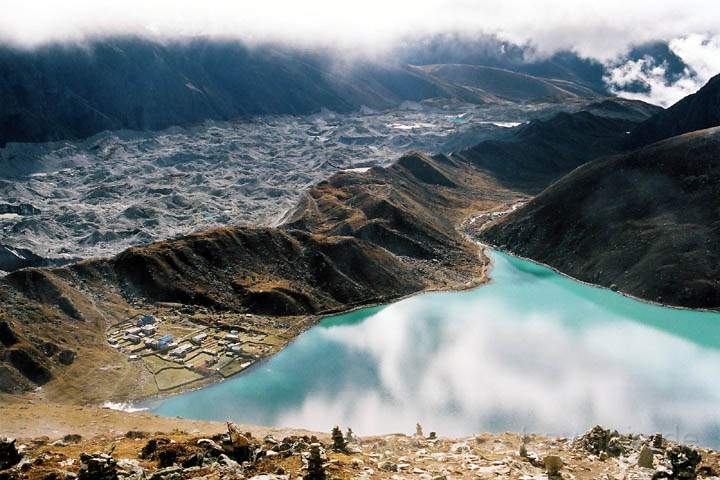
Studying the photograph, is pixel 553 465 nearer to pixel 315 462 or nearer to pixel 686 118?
pixel 315 462

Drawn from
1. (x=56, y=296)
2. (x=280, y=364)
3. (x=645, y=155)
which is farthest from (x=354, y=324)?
(x=645, y=155)

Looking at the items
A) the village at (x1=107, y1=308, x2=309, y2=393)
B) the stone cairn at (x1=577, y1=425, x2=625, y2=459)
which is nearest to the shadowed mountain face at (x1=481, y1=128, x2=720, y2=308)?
the village at (x1=107, y1=308, x2=309, y2=393)

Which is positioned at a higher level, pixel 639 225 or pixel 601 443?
pixel 639 225

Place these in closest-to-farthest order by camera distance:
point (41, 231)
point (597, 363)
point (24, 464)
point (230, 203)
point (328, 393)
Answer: point (24, 464)
point (328, 393)
point (597, 363)
point (41, 231)
point (230, 203)

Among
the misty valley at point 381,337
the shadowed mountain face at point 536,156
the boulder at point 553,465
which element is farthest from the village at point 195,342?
the shadowed mountain face at point 536,156

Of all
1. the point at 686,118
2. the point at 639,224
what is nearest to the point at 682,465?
the point at 639,224

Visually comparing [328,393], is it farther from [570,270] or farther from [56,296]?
[570,270]

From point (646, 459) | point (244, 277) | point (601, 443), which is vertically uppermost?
point (646, 459)
